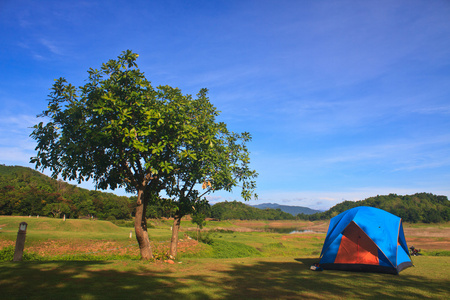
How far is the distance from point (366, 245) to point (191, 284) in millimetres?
10493

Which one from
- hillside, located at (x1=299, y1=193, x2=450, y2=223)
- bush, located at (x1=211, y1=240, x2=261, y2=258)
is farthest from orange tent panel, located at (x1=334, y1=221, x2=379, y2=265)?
hillside, located at (x1=299, y1=193, x2=450, y2=223)

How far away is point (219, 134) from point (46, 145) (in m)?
10.1

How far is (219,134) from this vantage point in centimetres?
1816

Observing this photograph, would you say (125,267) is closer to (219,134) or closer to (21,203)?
(219,134)

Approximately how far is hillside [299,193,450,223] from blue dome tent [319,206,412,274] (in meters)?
135

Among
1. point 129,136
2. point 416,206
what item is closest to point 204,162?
point 129,136

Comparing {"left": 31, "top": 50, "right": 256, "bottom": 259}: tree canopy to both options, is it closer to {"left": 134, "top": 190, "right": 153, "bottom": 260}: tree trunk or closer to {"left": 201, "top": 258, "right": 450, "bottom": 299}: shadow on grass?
{"left": 134, "top": 190, "right": 153, "bottom": 260}: tree trunk

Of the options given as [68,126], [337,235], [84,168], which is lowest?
[337,235]

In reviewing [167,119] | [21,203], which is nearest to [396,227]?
[167,119]

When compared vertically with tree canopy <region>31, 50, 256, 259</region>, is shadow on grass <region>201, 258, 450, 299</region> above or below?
below

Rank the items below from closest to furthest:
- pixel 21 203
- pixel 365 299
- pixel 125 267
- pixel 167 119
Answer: pixel 365 299 → pixel 125 267 → pixel 167 119 → pixel 21 203

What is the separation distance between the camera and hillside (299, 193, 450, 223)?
123644mm

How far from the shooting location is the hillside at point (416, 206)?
123644 mm

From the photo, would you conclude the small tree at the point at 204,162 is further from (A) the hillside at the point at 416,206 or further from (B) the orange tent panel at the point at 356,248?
(A) the hillside at the point at 416,206
